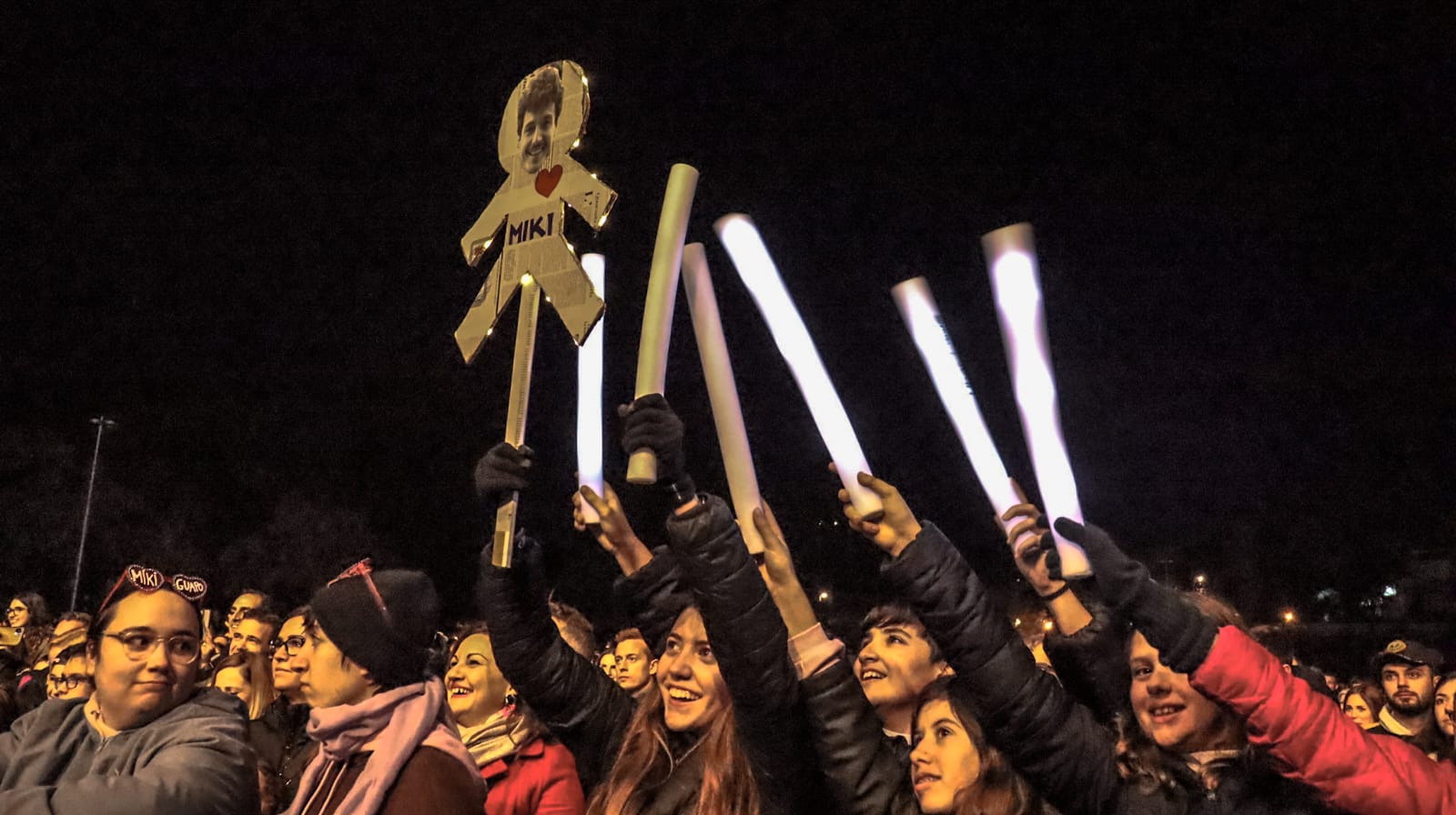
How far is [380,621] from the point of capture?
3.22m

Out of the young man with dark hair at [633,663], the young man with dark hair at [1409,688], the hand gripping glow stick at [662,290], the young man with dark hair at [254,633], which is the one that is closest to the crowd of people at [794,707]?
the hand gripping glow stick at [662,290]

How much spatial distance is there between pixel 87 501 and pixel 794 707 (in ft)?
73.6

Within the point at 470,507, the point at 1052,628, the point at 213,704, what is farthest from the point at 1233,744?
the point at 470,507

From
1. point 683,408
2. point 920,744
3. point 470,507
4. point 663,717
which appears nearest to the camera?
point 920,744

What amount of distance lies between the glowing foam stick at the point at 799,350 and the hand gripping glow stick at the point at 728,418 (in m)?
0.28

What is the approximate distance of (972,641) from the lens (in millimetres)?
3252

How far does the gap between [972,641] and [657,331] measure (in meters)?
1.23

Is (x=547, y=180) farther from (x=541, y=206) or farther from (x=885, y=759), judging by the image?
(x=885, y=759)

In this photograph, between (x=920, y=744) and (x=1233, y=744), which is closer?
(x=1233, y=744)

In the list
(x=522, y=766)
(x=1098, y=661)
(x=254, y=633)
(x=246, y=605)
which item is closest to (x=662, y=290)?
(x=1098, y=661)

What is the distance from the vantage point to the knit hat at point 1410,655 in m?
7.64

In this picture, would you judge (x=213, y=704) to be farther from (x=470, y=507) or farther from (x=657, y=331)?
(x=470, y=507)

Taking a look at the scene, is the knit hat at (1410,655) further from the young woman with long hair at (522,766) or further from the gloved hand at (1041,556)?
the young woman with long hair at (522,766)

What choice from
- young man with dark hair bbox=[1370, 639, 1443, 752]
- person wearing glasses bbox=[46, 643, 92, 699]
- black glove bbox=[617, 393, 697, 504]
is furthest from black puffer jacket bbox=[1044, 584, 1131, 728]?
person wearing glasses bbox=[46, 643, 92, 699]
